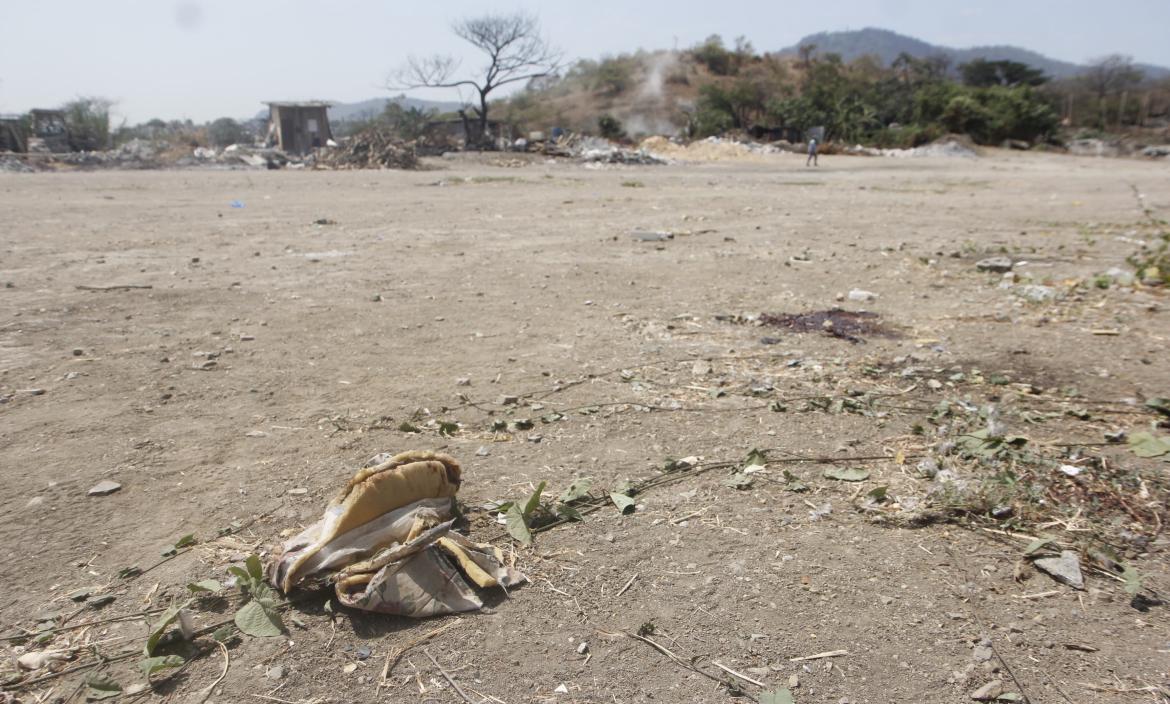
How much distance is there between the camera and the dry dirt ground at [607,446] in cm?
197

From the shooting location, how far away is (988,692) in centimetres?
183

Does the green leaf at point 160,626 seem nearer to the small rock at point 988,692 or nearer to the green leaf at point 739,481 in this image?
the green leaf at point 739,481

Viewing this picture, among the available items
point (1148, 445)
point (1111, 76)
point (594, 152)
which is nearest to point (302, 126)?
point (594, 152)

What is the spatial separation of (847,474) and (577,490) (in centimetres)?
102

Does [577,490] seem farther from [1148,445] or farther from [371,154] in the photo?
[371,154]

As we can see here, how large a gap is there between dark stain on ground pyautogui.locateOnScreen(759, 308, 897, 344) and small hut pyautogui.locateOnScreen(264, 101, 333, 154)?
30609 millimetres

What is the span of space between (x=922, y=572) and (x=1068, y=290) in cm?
439

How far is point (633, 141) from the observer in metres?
34.2

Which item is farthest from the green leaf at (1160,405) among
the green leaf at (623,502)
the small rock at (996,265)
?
the small rock at (996,265)

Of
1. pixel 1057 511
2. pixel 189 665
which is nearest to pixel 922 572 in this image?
pixel 1057 511

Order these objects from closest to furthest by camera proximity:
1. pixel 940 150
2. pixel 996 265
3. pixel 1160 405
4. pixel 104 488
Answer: pixel 104 488 < pixel 1160 405 < pixel 996 265 < pixel 940 150

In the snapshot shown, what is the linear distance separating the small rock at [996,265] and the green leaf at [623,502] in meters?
5.15

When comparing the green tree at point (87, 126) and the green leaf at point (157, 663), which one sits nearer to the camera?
the green leaf at point (157, 663)

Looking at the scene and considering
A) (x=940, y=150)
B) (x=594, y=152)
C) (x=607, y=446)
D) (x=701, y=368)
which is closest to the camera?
(x=607, y=446)
